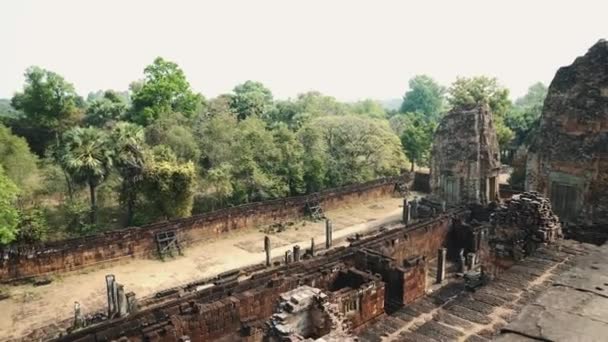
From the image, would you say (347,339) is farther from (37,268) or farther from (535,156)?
(37,268)

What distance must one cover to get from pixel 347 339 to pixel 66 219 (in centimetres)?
1876

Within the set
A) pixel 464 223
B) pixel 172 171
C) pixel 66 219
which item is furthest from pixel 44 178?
pixel 464 223

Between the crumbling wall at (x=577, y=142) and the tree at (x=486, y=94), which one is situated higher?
the tree at (x=486, y=94)

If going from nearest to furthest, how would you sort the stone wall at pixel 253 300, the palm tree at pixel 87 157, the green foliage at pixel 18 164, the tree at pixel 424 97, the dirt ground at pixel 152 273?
the stone wall at pixel 253 300, the dirt ground at pixel 152 273, the palm tree at pixel 87 157, the green foliage at pixel 18 164, the tree at pixel 424 97

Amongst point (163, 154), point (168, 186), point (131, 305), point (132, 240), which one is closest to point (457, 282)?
point (131, 305)

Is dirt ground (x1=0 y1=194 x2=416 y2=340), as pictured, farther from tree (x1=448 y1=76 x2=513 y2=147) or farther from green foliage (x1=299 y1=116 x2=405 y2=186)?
tree (x1=448 y1=76 x2=513 y2=147)

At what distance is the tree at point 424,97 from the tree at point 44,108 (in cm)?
5901

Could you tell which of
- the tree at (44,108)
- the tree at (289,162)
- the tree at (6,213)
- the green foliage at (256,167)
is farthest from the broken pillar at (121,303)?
the tree at (44,108)

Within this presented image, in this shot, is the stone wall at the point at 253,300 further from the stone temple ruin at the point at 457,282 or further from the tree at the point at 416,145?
the tree at the point at 416,145

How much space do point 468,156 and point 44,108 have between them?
30.5 metres

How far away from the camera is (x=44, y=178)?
2378 cm

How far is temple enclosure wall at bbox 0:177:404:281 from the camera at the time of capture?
16.5 metres

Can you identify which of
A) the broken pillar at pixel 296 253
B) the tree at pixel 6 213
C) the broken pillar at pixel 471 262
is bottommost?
the broken pillar at pixel 471 262

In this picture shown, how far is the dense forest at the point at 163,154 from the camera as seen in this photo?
20562mm
